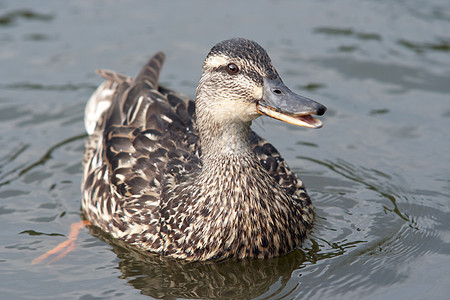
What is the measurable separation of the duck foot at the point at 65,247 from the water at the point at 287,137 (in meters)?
0.08

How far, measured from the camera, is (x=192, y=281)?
23.4ft

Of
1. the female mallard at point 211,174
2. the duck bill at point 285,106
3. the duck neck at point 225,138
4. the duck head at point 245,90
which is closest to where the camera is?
the duck bill at point 285,106

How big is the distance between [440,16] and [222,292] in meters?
7.49

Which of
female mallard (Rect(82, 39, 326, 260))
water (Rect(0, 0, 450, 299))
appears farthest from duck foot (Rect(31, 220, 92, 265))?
female mallard (Rect(82, 39, 326, 260))

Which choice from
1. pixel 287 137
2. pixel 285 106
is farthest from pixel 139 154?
pixel 287 137

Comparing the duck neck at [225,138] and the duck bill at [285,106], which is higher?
the duck bill at [285,106]

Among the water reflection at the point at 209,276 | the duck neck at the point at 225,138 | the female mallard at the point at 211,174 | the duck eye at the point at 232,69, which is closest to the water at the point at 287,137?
the water reflection at the point at 209,276

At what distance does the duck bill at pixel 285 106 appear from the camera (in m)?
6.39

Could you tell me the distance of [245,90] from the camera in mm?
6664

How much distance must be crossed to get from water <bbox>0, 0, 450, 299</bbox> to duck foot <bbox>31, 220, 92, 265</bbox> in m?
0.08

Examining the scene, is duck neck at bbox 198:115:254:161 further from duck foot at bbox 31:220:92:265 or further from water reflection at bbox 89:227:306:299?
duck foot at bbox 31:220:92:265

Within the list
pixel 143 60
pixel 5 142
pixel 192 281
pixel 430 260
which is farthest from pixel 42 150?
pixel 430 260

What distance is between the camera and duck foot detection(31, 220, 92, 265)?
768 centimetres

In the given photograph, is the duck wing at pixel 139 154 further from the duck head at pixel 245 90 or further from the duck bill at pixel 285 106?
the duck bill at pixel 285 106
